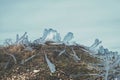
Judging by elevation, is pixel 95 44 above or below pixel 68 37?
below

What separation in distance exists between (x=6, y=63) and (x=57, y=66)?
0.79m

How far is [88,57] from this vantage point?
837cm

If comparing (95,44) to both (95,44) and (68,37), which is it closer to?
(95,44)

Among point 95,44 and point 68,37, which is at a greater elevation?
point 68,37

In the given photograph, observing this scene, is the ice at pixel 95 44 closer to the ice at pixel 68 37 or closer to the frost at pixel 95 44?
the frost at pixel 95 44

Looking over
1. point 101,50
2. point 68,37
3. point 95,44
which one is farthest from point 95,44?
point 68,37

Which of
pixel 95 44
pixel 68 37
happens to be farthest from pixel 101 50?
pixel 68 37

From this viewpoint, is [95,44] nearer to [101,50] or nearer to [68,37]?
[101,50]

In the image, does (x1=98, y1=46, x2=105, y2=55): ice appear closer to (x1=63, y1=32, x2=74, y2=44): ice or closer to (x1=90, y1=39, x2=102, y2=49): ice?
(x1=90, y1=39, x2=102, y2=49): ice

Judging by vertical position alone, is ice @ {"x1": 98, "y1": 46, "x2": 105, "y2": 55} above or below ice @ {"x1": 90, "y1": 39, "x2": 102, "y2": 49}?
below

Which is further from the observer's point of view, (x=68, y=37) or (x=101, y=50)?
(x=68, y=37)

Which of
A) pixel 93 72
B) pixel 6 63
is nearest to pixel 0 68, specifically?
pixel 6 63

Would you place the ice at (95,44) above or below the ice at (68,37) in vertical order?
below

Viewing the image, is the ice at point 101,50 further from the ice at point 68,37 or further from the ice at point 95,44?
the ice at point 68,37
